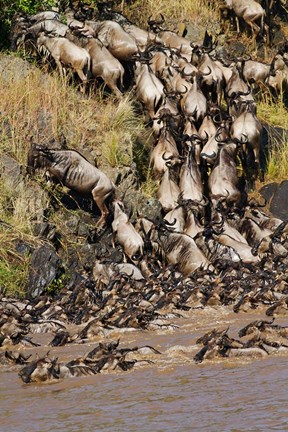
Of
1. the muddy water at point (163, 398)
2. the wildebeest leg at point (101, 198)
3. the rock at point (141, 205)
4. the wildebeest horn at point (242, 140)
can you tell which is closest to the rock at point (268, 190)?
the wildebeest horn at point (242, 140)

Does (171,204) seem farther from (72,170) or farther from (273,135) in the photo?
(273,135)

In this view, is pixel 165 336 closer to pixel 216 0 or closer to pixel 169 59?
pixel 169 59

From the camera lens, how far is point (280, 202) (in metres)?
19.0

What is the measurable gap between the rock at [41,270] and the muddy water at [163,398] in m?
5.04

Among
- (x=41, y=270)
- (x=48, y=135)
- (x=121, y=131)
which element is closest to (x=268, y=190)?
(x=121, y=131)

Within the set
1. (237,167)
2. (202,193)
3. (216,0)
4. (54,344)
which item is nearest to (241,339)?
(54,344)

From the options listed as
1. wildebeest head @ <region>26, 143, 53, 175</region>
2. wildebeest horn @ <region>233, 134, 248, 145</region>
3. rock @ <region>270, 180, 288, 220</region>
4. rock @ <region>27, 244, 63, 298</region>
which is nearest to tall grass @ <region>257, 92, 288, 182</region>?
rock @ <region>270, 180, 288, 220</region>

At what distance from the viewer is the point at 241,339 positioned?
9.96 m

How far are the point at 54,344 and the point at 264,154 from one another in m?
10.5

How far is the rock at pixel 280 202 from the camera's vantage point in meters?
18.8

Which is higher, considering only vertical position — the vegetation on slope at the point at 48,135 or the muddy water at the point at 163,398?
the muddy water at the point at 163,398

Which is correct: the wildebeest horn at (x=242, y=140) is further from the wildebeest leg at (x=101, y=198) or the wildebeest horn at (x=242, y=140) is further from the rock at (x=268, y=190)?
the wildebeest leg at (x=101, y=198)

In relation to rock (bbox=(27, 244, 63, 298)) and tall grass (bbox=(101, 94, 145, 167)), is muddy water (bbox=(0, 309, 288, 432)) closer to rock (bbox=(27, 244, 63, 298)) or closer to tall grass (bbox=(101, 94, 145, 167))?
rock (bbox=(27, 244, 63, 298))

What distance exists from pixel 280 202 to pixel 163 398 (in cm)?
1173
